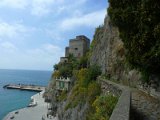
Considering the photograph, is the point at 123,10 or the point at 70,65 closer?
the point at 123,10

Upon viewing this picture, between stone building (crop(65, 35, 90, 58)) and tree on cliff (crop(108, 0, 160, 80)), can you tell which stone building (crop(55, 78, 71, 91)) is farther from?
tree on cliff (crop(108, 0, 160, 80))

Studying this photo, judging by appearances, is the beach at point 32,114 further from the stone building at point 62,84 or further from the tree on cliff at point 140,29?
the tree on cliff at point 140,29

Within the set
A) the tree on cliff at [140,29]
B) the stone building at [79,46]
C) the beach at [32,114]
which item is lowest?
the beach at [32,114]

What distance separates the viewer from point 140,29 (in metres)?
11.9

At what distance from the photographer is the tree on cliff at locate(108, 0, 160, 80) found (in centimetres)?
1091

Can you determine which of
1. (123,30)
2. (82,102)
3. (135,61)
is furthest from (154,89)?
(82,102)

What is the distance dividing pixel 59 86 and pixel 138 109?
4601 centimetres

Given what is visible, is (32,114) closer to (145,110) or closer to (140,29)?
(140,29)

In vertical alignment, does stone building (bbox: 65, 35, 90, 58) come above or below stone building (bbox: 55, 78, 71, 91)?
above

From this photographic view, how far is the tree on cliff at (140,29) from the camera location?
35.8ft

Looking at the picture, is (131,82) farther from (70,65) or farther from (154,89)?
(70,65)

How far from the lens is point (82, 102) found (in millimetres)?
24156

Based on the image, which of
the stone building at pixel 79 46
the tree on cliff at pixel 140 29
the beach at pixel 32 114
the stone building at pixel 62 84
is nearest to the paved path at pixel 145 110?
the tree on cliff at pixel 140 29

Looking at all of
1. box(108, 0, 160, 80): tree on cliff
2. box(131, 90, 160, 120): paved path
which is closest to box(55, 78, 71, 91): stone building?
box(108, 0, 160, 80): tree on cliff
